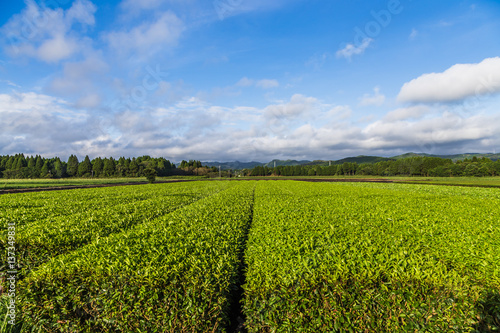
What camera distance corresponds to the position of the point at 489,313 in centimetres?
336

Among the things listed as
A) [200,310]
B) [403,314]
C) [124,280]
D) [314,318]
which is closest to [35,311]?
[124,280]

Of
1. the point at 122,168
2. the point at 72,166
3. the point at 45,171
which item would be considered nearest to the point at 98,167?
the point at 122,168

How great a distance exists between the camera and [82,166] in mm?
124750

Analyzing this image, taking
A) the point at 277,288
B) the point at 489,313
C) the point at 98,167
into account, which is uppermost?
the point at 98,167

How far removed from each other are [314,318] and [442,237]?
15.5ft

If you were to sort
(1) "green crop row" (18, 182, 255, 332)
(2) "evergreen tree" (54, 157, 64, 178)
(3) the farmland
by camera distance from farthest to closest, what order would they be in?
(2) "evergreen tree" (54, 157, 64, 178) < (1) "green crop row" (18, 182, 255, 332) < (3) the farmland

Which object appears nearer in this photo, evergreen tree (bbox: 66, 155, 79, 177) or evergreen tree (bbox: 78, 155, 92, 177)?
evergreen tree (bbox: 78, 155, 92, 177)

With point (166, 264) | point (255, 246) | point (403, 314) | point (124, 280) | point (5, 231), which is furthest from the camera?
point (5, 231)

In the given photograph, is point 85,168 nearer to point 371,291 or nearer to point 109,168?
point 109,168

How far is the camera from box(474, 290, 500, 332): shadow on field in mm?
3202

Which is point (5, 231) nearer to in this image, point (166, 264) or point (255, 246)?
point (166, 264)

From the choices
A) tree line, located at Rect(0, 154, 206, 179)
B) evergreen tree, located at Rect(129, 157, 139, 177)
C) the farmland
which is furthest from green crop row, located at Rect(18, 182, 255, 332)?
evergreen tree, located at Rect(129, 157, 139, 177)

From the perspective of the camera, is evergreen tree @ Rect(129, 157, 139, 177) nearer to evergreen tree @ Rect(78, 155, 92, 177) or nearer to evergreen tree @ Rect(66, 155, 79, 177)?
evergreen tree @ Rect(78, 155, 92, 177)

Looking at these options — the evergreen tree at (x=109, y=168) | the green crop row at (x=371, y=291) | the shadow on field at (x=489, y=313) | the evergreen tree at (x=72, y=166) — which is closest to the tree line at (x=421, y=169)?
the evergreen tree at (x=109, y=168)
